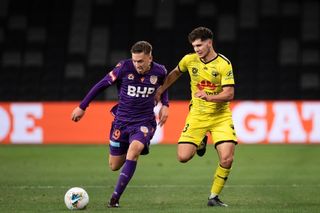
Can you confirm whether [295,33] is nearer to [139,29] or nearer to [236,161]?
[139,29]

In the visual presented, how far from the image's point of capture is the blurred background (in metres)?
21.5

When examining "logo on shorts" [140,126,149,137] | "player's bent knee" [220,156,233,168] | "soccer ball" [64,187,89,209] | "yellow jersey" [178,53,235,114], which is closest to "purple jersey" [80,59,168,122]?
"logo on shorts" [140,126,149,137]

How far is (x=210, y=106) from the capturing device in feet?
30.4

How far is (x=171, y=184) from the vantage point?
11430 millimetres

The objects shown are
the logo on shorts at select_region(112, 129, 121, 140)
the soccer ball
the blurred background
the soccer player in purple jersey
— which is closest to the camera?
the soccer ball

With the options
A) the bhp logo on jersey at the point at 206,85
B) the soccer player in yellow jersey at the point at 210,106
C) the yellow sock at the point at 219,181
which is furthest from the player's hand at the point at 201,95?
the yellow sock at the point at 219,181

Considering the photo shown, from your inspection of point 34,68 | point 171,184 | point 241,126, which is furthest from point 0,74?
point 171,184

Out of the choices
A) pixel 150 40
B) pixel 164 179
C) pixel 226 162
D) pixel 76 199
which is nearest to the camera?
pixel 76 199

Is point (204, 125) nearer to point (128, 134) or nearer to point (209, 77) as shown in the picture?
point (209, 77)

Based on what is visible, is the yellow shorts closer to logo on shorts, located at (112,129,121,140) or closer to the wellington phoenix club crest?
the wellington phoenix club crest

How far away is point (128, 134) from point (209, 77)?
45.4 inches

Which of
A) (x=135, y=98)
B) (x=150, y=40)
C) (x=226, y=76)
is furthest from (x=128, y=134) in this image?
(x=150, y=40)

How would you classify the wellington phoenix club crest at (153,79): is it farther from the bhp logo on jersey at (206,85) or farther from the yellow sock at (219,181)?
the yellow sock at (219,181)

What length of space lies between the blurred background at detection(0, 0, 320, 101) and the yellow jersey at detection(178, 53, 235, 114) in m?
11.6
